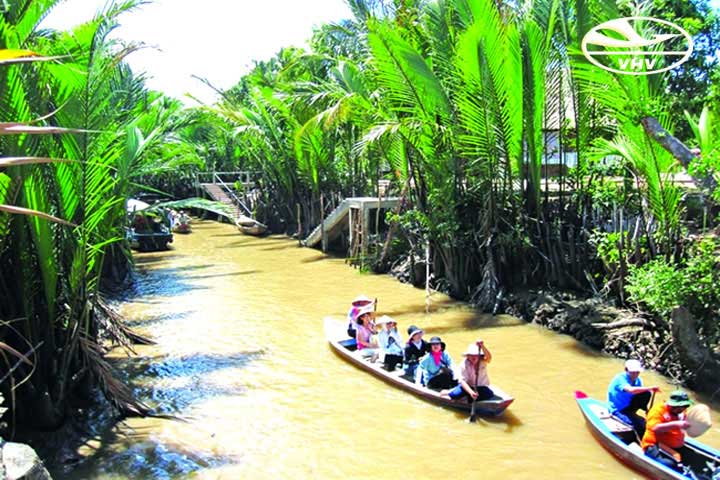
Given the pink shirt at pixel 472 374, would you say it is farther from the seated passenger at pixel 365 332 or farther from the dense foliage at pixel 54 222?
the dense foliage at pixel 54 222

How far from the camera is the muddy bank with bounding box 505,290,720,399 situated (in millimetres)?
8688

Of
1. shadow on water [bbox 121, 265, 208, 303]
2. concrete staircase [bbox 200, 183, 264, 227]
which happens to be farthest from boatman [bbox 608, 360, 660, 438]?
concrete staircase [bbox 200, 183, 264, 227]

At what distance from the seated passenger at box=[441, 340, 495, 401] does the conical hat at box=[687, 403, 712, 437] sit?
7.47ft

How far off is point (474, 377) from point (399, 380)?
4.04ft

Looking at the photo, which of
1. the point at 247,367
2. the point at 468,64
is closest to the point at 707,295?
the point at 468,64

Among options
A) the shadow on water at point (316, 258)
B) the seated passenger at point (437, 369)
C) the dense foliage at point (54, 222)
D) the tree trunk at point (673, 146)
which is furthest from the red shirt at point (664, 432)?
the shadow on water at point (316, 258)

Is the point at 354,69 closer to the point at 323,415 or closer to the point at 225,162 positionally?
the point at 323,415

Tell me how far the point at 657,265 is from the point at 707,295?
2.32 feet

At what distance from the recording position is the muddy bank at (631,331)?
28.5 feet

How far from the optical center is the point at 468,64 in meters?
12.0

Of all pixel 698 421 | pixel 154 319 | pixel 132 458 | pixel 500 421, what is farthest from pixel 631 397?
pixel 154 319

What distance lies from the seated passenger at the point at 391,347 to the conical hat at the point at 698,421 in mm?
3932

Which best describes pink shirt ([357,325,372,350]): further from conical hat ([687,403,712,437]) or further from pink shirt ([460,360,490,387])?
conical hat ([687,403,712,437])

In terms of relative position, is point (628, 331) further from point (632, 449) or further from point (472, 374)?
point (632, 449)
